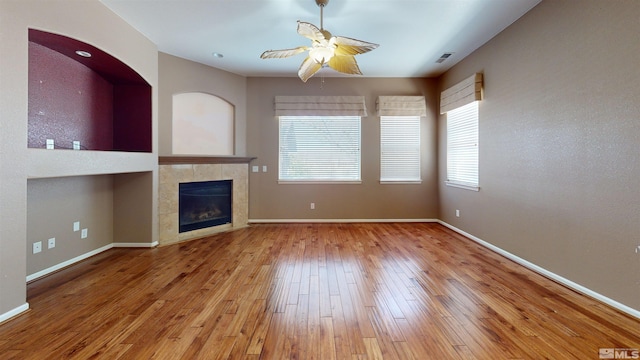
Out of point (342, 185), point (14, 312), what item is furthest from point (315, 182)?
point (14, 312)

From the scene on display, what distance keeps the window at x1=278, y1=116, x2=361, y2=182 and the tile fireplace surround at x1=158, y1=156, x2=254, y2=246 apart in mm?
805

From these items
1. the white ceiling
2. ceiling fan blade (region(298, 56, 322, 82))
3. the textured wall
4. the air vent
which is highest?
the air vent

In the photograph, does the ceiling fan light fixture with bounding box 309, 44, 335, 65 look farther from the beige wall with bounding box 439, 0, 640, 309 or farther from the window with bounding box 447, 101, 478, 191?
the window with bounding box 447, 101, 478, 191

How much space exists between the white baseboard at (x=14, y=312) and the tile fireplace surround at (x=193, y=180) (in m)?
1.78

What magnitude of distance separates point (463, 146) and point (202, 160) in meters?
4.28

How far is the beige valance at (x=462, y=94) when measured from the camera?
3.82m

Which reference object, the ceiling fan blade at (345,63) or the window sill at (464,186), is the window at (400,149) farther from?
the ceiling fan blade at (345,63)

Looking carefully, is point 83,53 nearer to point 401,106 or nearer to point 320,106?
point 320,106

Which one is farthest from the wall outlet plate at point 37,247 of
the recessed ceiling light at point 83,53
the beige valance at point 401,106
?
the beige valance at point 401,106

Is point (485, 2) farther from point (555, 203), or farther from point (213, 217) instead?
point (213, 217)

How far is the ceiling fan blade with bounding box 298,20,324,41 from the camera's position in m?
2.35

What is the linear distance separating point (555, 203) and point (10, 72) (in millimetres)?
4836

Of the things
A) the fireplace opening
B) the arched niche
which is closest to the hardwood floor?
the fireplace opening

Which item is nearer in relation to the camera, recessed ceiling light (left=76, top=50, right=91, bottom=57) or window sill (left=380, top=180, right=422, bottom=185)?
recessed ceiling light (left=76, top=50, right=91, bottom=57)
